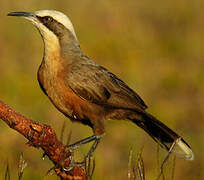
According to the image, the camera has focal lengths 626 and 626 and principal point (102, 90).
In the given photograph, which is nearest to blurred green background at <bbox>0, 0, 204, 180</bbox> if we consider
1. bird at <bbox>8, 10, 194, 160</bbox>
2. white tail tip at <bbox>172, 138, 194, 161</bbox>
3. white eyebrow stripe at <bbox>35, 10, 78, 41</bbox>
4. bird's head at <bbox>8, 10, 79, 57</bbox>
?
white tail tip at <bbox>172, 138, 194, 161</bbox>

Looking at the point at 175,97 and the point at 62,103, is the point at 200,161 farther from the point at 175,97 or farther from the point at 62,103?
the point at 62,103

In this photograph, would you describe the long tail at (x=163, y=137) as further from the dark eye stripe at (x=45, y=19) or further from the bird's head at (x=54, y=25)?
the dark eye stripe at (x=45, y=19)

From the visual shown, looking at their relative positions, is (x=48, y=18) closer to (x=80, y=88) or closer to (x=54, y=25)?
(x=54, y=25)

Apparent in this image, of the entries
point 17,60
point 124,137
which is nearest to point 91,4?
point 17,60

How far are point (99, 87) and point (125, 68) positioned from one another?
17.6 feet

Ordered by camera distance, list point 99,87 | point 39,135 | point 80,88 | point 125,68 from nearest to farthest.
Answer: point 39,135 < point 80,88 < point 99,87 < point 125,68

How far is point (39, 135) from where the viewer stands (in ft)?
14.4

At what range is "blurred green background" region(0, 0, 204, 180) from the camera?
8.22m

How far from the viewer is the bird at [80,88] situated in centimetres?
556

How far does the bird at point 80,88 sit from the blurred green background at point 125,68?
1693 millimetres

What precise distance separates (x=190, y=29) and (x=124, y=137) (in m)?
4.70

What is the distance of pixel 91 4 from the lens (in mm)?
13625

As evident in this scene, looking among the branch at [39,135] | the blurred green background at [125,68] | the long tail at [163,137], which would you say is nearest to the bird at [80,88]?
the long tail at [163,137]

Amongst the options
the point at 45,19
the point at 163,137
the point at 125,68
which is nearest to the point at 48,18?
the point at 45,19
